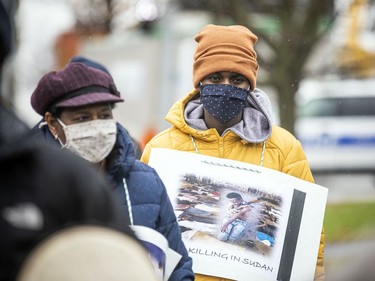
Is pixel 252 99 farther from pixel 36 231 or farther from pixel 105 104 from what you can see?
pixel 36 231

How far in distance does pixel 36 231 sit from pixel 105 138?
94.3 inches

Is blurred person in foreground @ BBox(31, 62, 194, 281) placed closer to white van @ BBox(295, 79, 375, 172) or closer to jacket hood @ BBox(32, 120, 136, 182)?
jacket hood @ BBox(32, 120, 136, 182)

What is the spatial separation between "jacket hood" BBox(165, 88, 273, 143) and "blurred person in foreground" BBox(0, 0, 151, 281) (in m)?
2.99

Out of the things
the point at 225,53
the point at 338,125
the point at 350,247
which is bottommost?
the point at 350,247

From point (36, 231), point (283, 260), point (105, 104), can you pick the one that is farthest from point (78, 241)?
point (283, 260)

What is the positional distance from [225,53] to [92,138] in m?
1.11

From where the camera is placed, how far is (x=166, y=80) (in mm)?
15562

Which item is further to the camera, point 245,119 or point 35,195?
point 245,119

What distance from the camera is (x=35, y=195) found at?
2.38 meters

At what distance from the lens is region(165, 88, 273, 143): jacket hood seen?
5.46 m

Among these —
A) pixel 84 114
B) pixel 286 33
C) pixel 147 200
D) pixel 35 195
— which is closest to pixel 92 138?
pixel 84 114

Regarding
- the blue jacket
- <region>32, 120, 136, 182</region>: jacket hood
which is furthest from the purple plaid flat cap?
the blue jacket

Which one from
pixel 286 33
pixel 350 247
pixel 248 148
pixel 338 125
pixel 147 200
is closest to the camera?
pixel 147 200

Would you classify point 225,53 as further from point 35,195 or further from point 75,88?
point 35,195
